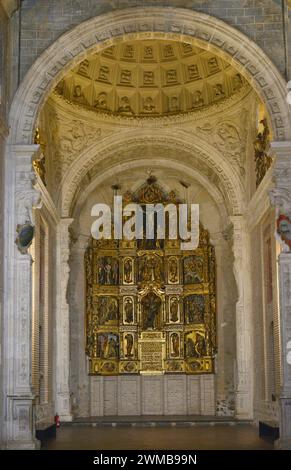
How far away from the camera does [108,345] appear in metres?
30.8

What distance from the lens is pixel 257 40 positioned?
20250mm

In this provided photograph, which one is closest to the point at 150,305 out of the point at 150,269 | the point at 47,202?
the point at 150,269

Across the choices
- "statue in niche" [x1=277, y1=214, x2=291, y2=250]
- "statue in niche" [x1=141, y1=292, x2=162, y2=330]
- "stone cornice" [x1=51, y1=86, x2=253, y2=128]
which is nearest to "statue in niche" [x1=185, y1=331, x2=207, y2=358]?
"statue in niche" [x1=141, y1=292, x2=162, y2=330]

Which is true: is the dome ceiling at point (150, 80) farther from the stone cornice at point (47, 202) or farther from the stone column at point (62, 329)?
the stone column at point (62, 329)

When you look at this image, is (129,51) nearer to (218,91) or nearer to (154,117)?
(154,117)

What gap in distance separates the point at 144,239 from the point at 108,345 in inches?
161

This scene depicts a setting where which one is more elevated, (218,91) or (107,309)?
(218,91)

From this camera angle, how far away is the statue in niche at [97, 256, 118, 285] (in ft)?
102

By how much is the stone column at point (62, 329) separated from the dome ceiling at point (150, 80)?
14.2 ft

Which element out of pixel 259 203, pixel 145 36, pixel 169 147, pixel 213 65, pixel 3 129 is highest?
pixel 213 65

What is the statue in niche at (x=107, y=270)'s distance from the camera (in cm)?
3120

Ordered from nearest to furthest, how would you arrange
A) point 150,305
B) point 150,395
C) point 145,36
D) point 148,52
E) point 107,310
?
point 145,36
point 148,52
point 150,395
point 107,310
point 150,305

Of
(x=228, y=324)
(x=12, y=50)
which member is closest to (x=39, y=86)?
(x=12, y=50)

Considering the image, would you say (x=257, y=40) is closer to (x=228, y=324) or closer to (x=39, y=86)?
(x=39, y=86)
